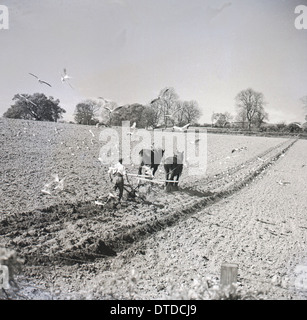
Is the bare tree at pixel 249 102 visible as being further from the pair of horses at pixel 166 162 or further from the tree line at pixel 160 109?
the pair of horses at pixel 166 162

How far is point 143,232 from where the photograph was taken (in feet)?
15.1

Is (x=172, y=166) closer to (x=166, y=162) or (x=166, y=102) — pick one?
(x=166, y=162)

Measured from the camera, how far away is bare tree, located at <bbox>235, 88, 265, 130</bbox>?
5387 millimetres

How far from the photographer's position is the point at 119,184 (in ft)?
19.2

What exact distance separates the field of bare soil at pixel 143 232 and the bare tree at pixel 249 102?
6.61ft

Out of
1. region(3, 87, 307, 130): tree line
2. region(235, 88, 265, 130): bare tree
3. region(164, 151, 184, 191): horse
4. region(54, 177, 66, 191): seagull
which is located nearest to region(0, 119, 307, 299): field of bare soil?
region(54, 177, 66, 191): seagull

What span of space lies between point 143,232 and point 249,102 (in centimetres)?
322

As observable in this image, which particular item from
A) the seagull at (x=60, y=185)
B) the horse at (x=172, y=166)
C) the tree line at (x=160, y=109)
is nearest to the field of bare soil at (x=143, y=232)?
the seagull at (x=60, y=185)

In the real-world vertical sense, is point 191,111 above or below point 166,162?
above

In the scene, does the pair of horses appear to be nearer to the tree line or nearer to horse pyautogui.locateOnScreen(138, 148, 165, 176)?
horse pyautogui.locateOnScreen(138, 148, 165, 176)

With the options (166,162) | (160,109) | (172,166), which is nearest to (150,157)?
(166,162)

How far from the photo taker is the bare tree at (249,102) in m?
5.39
